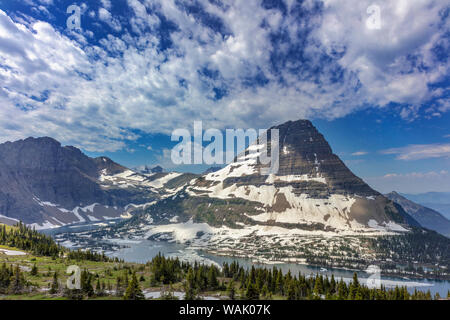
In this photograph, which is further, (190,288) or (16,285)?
(190,288)

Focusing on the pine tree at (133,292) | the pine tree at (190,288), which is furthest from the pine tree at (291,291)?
the pine tree at (133,292)

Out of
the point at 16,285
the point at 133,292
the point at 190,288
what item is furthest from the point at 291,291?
the point at 16,285

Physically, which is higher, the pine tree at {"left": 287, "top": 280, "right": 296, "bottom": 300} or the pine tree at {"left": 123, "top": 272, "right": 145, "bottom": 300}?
the pine tree at {"left": 123, "top": 272, "right": 145, "bottom": 300}

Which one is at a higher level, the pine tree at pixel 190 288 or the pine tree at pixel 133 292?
the pine tree at pixel 133 292

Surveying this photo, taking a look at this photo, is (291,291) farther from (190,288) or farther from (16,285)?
(16,285)

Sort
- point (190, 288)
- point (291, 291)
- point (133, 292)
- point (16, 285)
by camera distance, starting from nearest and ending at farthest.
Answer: point (133, 292) < point (16, 285) < point (291, 291) < point (190, 288)

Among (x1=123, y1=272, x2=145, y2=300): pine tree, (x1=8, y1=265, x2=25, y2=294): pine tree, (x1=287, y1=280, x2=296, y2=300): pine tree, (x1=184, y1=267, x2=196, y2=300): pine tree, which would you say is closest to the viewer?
(x1=123, y1=272, x2=145, y2=300): pine tree

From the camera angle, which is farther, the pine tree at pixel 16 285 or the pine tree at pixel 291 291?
the pine tree at pixel 291 291

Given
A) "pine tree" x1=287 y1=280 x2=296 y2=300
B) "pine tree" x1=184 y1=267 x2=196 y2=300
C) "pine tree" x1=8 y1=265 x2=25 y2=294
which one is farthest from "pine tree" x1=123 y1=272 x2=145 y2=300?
"pine tree" x1=287 y1=280 x2=296 y2=300

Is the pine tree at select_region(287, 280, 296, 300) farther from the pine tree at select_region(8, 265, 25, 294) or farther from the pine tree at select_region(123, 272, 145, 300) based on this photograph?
the pine tree at select_region(8, 265, 25, 294)

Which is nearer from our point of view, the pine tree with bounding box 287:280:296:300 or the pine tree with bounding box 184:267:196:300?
the pine tree with bounding box 184:267:196:300

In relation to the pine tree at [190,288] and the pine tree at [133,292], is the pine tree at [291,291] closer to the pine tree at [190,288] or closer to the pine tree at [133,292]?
the pine tree at [190,288]
